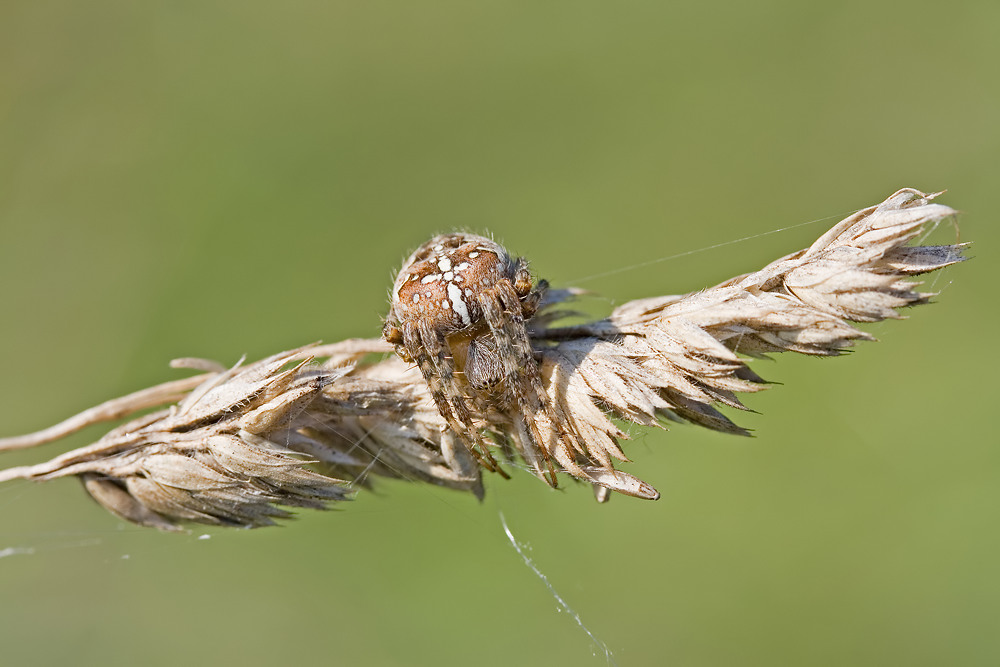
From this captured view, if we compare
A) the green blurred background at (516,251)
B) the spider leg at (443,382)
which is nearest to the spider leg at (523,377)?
the spider leg at (443,382)

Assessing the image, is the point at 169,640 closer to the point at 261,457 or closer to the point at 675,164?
the point at 261,457

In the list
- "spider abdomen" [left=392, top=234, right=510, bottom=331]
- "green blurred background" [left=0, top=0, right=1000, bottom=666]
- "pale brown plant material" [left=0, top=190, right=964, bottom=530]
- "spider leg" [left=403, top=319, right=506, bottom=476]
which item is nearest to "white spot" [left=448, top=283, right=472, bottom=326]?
"spider abdomen" [left=392, top=234, right=510, bottom=331]

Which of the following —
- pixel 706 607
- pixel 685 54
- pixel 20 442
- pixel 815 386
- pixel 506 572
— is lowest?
pixel 706 607

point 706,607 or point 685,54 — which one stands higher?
point 685,54

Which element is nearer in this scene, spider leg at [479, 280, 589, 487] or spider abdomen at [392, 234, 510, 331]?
spider leg at [479, 280, 589, 487]

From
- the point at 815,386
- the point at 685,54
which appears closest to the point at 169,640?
the point at 815,386

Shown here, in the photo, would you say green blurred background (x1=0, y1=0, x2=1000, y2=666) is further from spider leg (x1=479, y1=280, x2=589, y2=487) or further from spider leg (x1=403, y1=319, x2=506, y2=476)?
spider leg (x1=403, y1=319, x2=506, y2=476)

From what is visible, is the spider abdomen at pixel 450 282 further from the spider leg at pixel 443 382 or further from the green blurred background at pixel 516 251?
the green blurred background at pixel 516 251
